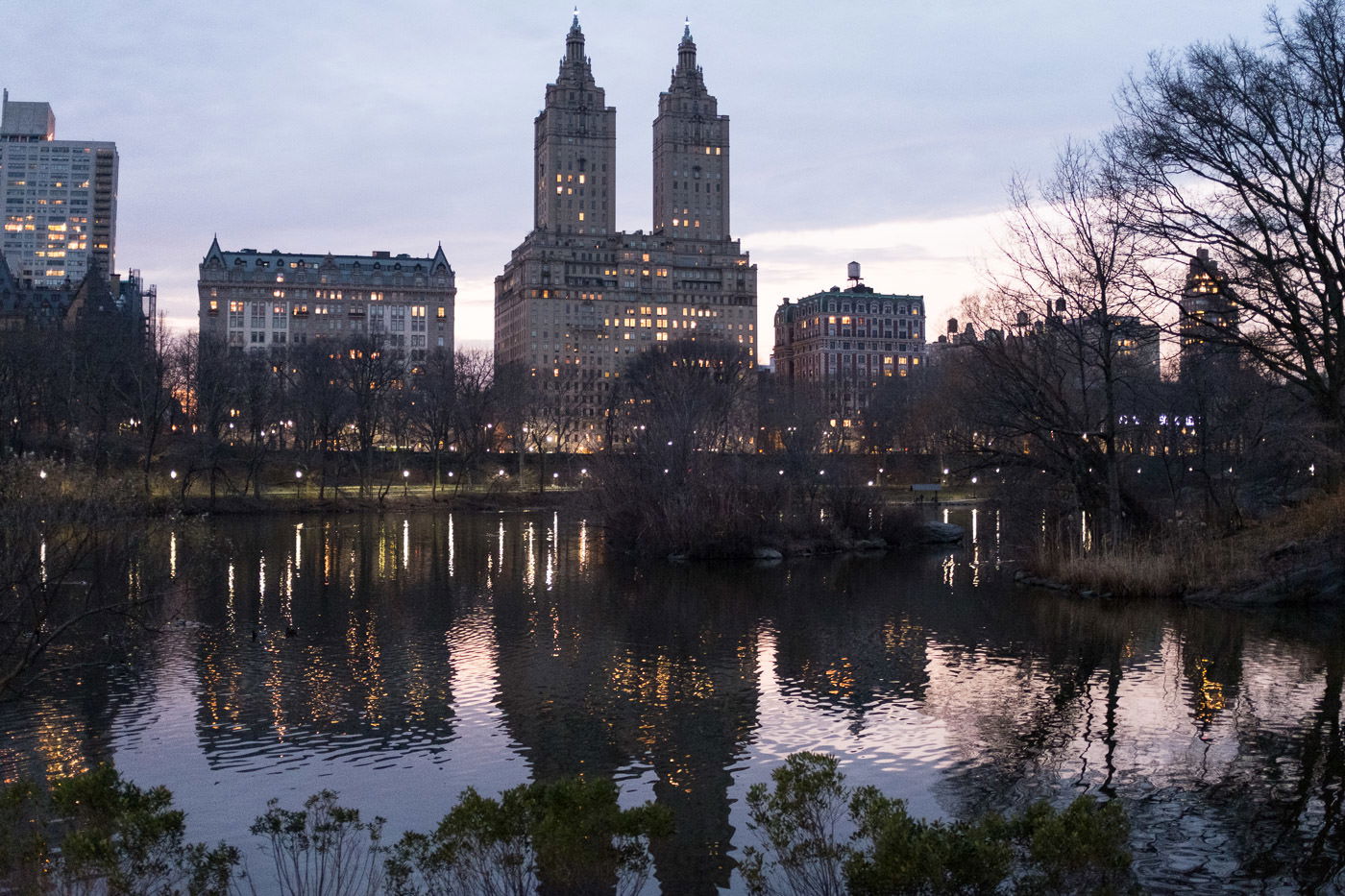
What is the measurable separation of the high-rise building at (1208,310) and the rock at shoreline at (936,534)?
2024cm

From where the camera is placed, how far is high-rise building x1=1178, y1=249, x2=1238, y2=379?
2880cm

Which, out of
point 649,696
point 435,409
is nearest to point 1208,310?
point 649,696

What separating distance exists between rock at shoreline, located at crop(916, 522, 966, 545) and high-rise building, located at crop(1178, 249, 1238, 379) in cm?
2024

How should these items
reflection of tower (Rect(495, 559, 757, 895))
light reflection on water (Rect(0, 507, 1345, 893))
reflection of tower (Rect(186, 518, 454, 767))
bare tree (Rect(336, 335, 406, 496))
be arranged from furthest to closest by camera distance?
bare tree (Rect(336, 335, 406, 496))
reflection of tower (Rect(186, 518, 454, 767))
light reflection on water (Rect(0, 507, 1345, 893))
reflection of tower (Rect(495, 559, 757, 895))

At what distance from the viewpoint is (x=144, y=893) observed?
9766 millimetres

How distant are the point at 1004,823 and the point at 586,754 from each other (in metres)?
7.73

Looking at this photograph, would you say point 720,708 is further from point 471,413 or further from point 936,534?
point 471,413

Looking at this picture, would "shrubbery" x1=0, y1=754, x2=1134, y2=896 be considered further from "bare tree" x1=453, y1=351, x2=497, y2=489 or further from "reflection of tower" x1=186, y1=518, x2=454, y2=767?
"bare tree" x1=453, y1=351, x2=497, y2=489

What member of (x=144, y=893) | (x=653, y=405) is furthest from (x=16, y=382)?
(x=144, y=893)

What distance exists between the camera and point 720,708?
19.3 m

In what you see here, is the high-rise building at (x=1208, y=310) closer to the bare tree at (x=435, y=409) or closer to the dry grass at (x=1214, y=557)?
the dry grass at (x=1214, y=557)

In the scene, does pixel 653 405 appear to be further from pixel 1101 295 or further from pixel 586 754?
pixel 586 754

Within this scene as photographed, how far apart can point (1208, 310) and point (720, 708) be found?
60.2 ft

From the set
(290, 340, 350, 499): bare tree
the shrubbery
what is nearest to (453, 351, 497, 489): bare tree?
(290, 340, 350, 499): bare tree
